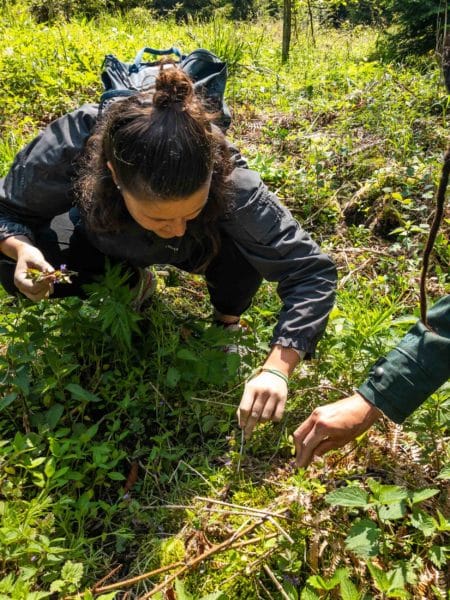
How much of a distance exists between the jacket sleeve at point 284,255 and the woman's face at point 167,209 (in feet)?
0.67

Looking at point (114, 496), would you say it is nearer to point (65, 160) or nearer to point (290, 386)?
point (290, 386)

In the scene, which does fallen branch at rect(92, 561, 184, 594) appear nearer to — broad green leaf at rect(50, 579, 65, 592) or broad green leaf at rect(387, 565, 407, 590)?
broad green leaf at rect(50, 579, 65, 592)

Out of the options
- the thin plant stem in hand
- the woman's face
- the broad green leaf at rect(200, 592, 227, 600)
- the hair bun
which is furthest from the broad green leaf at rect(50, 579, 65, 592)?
the hair bun

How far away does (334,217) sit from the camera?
3.02 meters

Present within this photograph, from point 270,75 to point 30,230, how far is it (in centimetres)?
391

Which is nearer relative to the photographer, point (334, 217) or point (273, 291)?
point (273, 291)

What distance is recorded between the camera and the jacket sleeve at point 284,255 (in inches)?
70.6

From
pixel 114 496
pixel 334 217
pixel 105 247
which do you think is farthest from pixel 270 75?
pixel 114 496

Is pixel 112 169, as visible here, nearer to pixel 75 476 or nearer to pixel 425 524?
pixel 75 476

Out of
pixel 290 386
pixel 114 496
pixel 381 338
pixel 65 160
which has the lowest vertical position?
pixel 114 496

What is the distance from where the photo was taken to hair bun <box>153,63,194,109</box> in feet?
5.05

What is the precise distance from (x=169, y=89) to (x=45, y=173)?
61cm

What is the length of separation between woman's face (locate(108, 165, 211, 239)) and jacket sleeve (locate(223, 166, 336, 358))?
8.0 inches

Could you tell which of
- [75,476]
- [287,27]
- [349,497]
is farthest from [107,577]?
[287,27]
